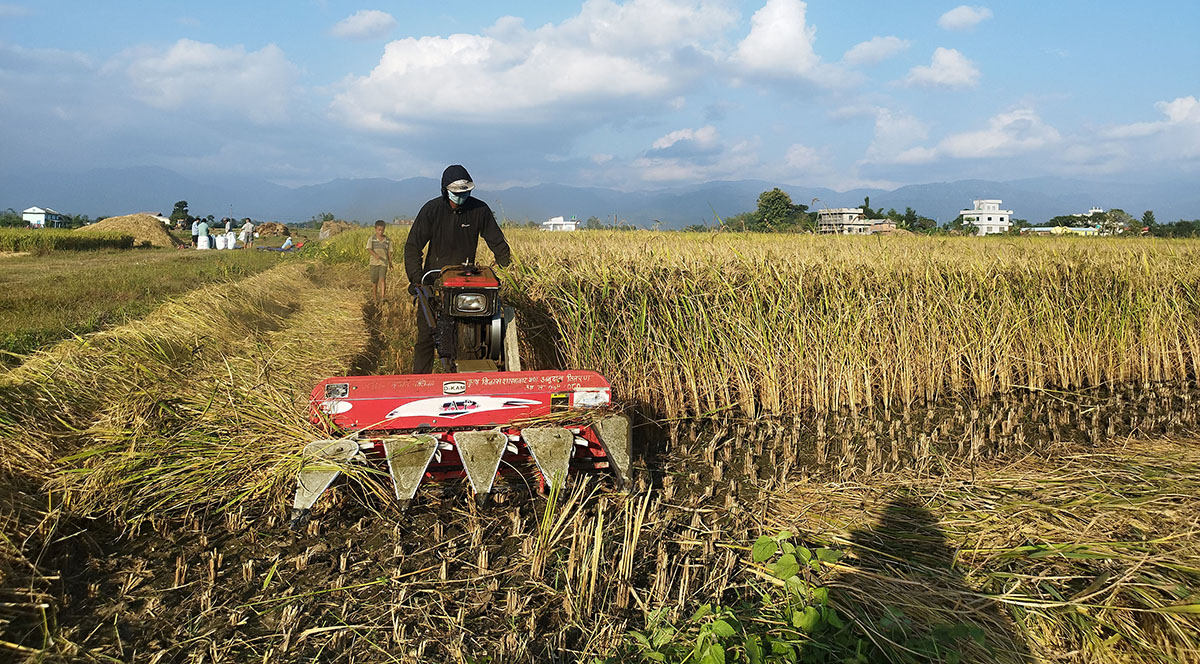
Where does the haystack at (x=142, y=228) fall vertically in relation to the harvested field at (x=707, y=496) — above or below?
above

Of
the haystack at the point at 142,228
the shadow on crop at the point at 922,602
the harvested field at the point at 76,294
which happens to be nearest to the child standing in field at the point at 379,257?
the harvested field at the point at 76,294

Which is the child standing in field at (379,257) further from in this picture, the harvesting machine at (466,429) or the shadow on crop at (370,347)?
the harvesting machine at (466,429)

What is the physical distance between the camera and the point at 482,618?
278 cm

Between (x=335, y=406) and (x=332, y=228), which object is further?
(x=332, y=228)

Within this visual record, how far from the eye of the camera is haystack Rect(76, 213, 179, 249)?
29.0 meters

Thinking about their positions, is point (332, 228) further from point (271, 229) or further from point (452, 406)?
point (452, 406)

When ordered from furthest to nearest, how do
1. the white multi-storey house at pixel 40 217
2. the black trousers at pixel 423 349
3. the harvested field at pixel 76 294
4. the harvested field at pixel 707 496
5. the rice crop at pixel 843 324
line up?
1. the white multi-storey house at pixel 40 217
2. the harvested field at pixel 76 294
3. the rice crop at pixel 843 324
4. the black trousers at pixel 423 349
5. the harvested field at pixel 707 496

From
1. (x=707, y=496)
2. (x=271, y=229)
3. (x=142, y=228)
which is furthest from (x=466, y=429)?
(x=271, y=229)

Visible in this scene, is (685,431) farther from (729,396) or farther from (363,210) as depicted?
(363,210)

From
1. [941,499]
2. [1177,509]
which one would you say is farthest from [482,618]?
[1177,509]

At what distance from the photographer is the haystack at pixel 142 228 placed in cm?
2900

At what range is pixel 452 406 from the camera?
12.7 ft

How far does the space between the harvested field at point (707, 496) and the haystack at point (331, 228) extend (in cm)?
2304

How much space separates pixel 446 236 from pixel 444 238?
0.07ft
